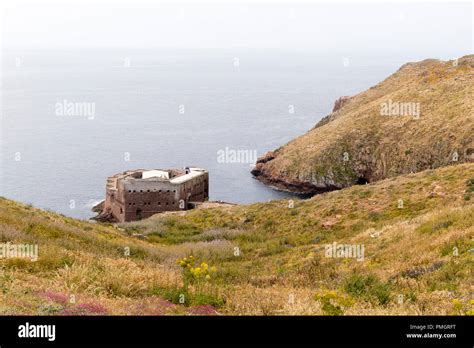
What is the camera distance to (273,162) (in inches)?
4087

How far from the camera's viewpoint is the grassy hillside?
32.3ft

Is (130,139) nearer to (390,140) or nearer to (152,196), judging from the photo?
(390,140)

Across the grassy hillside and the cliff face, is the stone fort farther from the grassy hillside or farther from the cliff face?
the cliff face

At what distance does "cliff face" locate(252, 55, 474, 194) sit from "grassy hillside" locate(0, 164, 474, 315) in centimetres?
3936

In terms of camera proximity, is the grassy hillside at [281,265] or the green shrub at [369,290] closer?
the grassy hillside at [281,265]

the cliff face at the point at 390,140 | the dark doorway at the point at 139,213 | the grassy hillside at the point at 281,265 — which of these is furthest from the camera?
the cliff face at the point at 390,140

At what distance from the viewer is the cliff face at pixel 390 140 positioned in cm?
7788

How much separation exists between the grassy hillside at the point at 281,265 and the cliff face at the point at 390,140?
39.4 metres

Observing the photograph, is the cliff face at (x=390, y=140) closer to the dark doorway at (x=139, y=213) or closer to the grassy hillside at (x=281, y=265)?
the dark doorway at (x=139, y=213)

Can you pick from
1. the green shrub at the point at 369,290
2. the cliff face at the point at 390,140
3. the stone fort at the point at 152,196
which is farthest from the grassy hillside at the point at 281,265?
the cliff face at the point at 390,140

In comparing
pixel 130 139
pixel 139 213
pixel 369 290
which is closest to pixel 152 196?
pixel 139 213

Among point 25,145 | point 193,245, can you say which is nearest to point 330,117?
point 25,145

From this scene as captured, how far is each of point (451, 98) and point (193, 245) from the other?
2605 inches

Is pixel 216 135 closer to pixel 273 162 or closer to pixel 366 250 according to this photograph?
pixel 273 162
